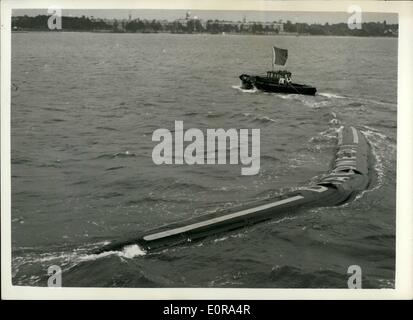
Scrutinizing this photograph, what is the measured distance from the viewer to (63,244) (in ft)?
14.0

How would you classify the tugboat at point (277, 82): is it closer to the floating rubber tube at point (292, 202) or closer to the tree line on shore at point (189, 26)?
the tree line on shore at point (189, 26)

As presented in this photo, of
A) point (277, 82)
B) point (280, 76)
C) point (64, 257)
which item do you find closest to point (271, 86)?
→ point (277, 82)

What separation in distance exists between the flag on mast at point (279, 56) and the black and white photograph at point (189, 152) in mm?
15

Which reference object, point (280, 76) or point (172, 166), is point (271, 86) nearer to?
point (280, 76)

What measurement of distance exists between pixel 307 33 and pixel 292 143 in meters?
1.00

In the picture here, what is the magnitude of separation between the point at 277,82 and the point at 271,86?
11cm

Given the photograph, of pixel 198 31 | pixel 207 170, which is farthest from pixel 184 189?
pixel 198 31

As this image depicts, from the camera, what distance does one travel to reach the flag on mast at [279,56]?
15.2ft

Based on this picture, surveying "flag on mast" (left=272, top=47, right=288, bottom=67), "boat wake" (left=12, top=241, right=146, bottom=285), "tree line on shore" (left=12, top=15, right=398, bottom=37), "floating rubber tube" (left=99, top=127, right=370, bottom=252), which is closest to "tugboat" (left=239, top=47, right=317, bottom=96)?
"flag on mast" (left=272, top=47, right=288, bottom=67)

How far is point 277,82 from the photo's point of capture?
17.7ft

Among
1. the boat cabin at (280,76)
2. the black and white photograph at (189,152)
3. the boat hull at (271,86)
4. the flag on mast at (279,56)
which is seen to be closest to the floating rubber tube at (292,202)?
the black and white photograph at (189,152)
